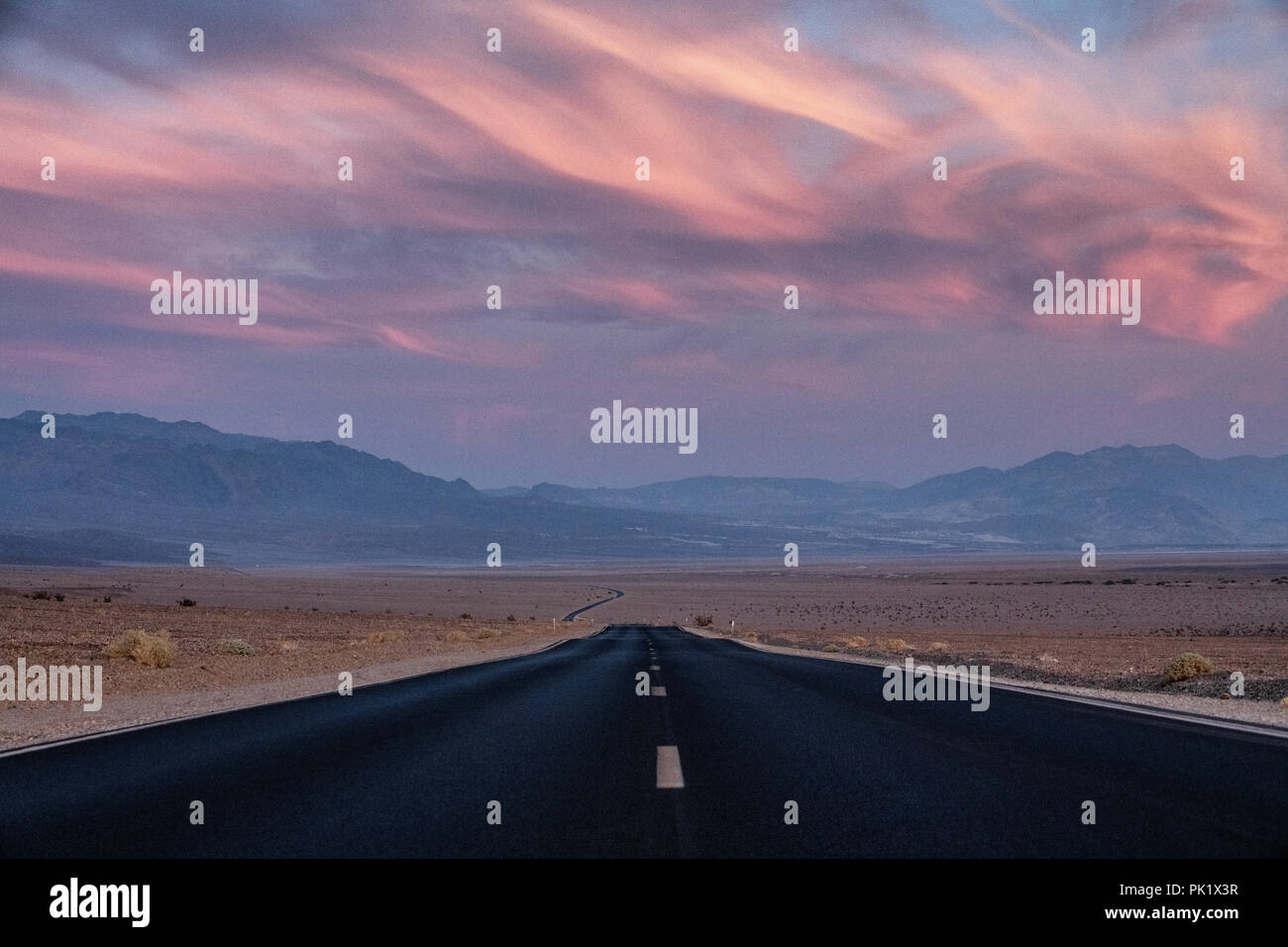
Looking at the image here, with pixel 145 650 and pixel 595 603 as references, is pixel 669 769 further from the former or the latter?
pixel 595 603

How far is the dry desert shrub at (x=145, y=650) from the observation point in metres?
25.3

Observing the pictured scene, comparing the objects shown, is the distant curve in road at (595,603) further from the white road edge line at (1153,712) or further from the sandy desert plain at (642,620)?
the white road edge line at (1153,712)

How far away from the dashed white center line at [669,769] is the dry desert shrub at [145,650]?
17.7 meters

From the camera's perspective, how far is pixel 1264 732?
12961mm

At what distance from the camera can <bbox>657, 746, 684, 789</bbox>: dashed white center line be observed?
31.3 ft

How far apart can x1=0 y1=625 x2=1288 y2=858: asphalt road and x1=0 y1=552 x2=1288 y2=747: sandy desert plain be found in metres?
3.10

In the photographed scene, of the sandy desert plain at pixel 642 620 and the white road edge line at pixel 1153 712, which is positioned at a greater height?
the white road edge line at pixel 1153 712

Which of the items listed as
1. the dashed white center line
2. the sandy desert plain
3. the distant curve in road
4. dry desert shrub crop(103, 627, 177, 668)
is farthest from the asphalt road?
the distant curve in road

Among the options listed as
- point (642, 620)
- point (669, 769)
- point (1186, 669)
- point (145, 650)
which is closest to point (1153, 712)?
point (669, 769)

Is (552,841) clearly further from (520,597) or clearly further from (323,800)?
(520,597)

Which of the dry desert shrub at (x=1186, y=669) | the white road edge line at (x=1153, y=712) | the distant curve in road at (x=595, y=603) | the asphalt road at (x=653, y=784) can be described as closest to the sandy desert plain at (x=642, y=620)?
the dry desert shrub at (x=1186, y=669)

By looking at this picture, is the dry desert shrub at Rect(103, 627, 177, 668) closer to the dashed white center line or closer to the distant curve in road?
the dashed white center line

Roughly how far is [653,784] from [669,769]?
2.78ft

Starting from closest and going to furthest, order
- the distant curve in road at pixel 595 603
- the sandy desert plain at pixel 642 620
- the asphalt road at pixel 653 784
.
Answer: the asphalt road at pixel 653 784 < the sandy desert plain at pixel 642 620 < the distant curve in road at pixel 595 603
